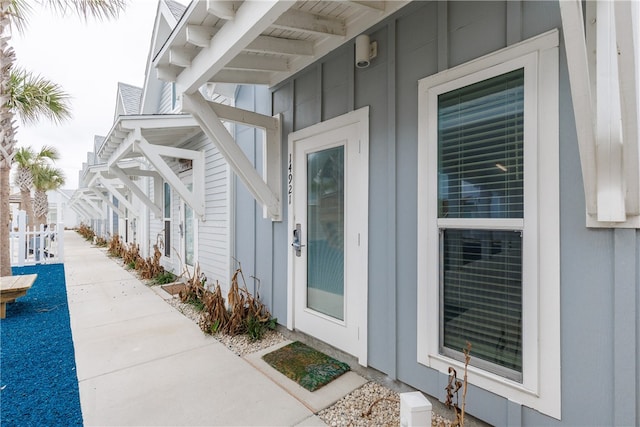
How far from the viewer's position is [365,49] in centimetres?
254

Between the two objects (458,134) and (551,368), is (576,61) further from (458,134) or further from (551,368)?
(551,368)

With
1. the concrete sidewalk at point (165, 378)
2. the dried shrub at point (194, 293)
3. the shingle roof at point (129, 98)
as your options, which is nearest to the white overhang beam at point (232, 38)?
the concrete sidewalk at point (165, 378)

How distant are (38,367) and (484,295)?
3.91 m

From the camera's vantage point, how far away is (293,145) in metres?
3.41

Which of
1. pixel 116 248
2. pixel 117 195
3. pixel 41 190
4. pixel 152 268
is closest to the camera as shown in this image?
pixel 152 268

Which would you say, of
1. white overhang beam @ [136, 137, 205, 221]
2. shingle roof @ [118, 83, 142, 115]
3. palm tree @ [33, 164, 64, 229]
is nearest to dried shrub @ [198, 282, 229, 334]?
white overhang beam @ [136, 137, 205, 221]

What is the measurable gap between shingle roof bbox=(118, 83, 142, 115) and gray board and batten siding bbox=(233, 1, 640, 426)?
8.35 m

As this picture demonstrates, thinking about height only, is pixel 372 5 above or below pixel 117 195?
above

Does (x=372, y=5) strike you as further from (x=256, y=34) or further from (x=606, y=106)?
(x=606, y=106)

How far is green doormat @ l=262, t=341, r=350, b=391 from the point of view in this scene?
2.62 meters

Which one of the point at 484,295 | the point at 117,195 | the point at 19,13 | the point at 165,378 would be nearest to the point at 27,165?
the point at 117,195

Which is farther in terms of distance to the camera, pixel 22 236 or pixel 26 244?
pixel 26 244

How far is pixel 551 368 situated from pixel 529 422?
14.3 inches

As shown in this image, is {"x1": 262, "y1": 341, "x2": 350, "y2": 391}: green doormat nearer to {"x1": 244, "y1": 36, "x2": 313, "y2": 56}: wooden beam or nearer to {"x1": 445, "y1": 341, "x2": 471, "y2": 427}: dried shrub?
{"x1": 445, "y1": 341, "x2": 471, "y2": 427}: dried shrub
